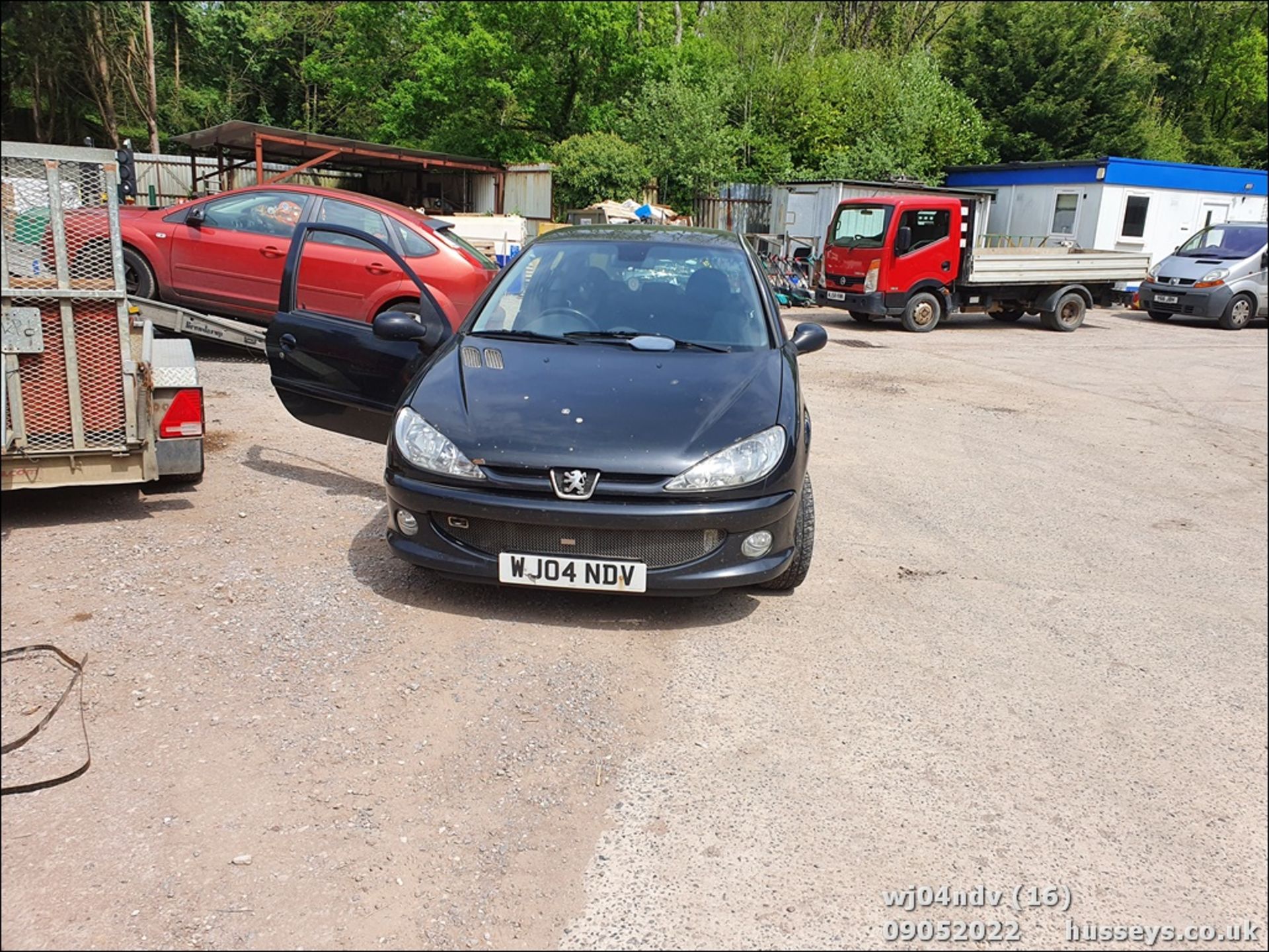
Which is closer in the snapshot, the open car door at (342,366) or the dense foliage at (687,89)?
the open car door at (342,366)

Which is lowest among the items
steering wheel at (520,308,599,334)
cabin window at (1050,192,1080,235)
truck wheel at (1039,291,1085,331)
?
truck wheel at (1039,291,1085,331)

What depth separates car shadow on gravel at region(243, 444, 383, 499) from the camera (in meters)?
6.15

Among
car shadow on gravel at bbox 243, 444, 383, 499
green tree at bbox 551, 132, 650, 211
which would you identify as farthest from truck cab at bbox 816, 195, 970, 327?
car shadow on gravel at bbox 243, 444, 383, 499

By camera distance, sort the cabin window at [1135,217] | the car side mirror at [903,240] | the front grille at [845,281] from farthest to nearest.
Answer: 1. the cabin window at [1135,217]
2. the front grille at [845,281]
3. the car side mirror at [903,240]

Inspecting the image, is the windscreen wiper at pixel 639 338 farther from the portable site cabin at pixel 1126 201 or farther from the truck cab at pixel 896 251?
the portable site cabin at pixel 1126 201

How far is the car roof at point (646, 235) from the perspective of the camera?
5816mm

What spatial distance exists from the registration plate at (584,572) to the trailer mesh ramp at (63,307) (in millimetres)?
2328

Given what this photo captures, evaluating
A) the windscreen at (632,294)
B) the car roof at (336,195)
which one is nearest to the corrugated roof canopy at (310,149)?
the car roof at (336,195)

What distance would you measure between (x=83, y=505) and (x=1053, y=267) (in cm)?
1672

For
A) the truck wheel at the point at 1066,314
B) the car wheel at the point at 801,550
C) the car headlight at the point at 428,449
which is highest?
the car headlight at the point at 428,449

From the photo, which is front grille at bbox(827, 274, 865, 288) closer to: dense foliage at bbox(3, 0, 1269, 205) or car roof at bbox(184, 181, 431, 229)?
car roof at bbox(184, 181, 431, 229)

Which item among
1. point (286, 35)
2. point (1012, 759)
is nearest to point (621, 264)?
point (1012, 759)

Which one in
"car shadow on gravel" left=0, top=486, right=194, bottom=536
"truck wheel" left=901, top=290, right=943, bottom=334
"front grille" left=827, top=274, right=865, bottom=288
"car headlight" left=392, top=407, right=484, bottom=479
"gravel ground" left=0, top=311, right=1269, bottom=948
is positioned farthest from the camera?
"truck wheel" left=901, top=290, right=943, bottom=334

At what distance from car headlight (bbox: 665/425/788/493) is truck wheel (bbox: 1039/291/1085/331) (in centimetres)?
1574
